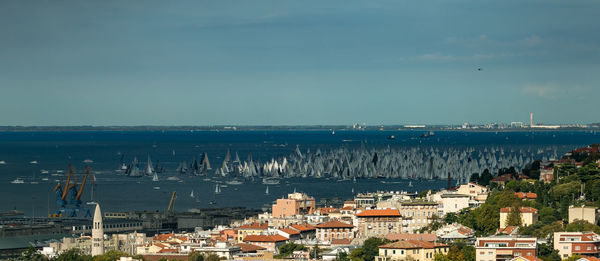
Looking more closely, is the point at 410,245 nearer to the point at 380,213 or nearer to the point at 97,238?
the point at 97,238

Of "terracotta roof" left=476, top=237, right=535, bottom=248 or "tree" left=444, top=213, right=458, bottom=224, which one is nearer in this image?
"terracotta roof" left=476, top=237, right=535, bottom=248

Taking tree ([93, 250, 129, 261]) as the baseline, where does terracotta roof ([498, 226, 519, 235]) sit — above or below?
above

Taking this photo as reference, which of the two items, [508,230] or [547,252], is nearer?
[547,252]

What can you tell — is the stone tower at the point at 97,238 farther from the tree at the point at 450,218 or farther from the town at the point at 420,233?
the tree at the point at 450,218

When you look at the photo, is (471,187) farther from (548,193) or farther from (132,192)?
(132,192)

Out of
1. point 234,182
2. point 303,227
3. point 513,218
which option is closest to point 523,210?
point 513,218

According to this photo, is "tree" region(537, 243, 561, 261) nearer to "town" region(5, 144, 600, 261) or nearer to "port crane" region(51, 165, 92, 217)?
"town" region(5, 144, 600, 261)

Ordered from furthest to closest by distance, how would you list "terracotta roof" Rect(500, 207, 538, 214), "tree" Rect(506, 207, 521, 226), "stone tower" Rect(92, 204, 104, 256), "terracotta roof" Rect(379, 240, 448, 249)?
"stone tower" Rect(92, 204, 104, 256) < "terracotta roof" Rect(500, 207, 538, 214) < "tree" Rect(506, 207, 521, 226) < "terracotta roof" Rect(379, 240, 448, 249)

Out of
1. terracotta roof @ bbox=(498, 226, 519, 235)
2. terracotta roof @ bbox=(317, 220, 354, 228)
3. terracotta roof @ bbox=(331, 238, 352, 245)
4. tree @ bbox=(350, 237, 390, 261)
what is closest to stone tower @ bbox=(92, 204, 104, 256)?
terracotta roof @ bbox=(331, 238, 352, 245)

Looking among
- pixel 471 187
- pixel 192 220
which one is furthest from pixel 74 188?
pixel 471 187
